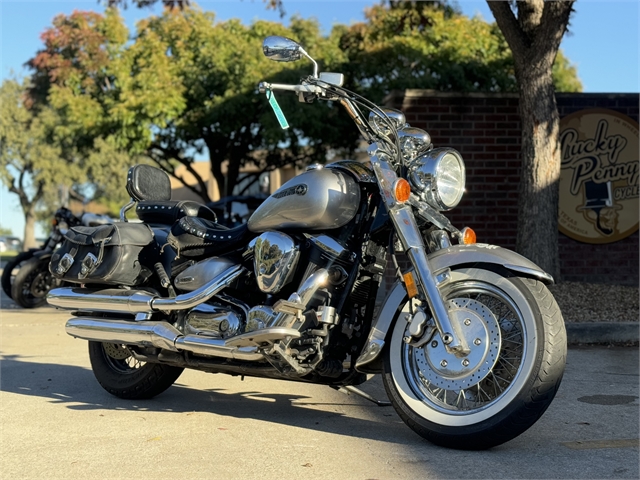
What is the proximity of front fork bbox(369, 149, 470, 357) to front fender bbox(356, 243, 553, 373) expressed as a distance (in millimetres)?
92

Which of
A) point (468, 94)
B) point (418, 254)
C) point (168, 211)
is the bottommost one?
point (418, 254)

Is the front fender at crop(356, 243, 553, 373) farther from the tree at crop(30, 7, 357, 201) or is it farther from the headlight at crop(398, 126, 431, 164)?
the tree at crop(30, 7, 357, 201)

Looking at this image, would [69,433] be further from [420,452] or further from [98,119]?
[98,119]

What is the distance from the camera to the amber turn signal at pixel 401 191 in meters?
3.91

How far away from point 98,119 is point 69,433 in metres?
14.1

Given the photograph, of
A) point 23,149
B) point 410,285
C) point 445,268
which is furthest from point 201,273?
point 23,149

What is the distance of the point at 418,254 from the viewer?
392 centimetres

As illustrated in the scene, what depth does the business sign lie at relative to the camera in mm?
10227

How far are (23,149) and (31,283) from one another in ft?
109

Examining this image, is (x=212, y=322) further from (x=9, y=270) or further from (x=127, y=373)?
(x=9, y=270)

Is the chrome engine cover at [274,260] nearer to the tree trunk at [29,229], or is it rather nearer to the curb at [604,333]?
the curb at [604,333]

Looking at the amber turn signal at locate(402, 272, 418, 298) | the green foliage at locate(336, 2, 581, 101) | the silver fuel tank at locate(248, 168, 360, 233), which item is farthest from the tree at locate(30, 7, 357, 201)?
the amber turn signal at locate(402, 272, 418, 298)

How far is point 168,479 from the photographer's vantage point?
3506 millimetres

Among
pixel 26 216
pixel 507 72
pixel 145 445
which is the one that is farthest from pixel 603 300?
pixel 26 216
